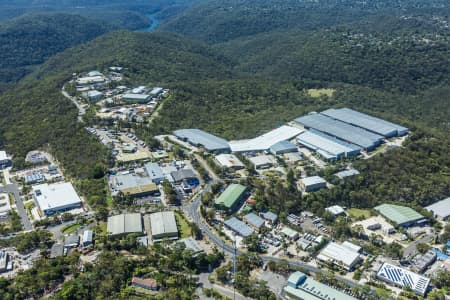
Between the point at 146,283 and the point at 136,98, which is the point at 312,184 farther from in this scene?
the point at 136,98

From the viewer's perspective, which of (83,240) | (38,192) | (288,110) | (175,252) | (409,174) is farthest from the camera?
(288,110)

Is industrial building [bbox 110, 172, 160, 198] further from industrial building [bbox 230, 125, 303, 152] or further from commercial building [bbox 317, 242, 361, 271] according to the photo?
commercial building [bbox 317, 242, 361, 271]

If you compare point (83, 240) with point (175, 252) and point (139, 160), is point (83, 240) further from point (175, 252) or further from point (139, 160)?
point (139, 160)

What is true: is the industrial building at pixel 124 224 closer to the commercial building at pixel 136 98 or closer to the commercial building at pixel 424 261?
the commercial building at pixel 424 261

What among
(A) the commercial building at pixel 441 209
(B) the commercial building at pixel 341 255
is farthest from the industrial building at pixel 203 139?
(A) the commercial building at pixel 441 209

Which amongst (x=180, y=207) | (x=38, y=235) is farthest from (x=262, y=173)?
(x=38, y=235)

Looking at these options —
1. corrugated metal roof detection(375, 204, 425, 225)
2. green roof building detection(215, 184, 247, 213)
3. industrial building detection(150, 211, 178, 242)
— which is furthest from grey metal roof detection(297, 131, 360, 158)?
industrial building detection(150, 211, 178, 242)
